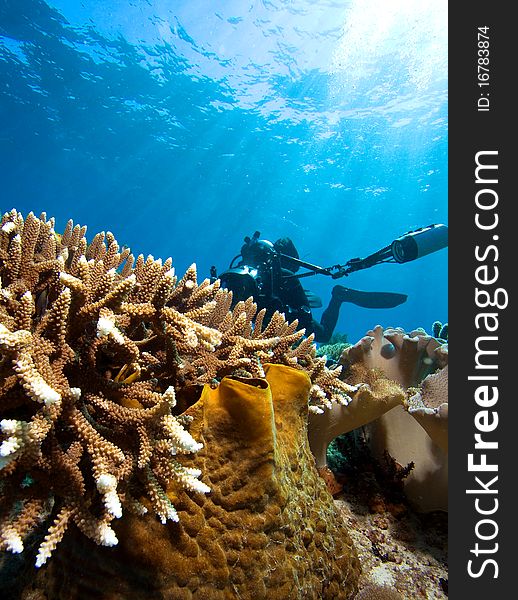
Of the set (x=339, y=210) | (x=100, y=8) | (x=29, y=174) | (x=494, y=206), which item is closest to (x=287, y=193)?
(x=339, y=210)

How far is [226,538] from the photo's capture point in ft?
5.00

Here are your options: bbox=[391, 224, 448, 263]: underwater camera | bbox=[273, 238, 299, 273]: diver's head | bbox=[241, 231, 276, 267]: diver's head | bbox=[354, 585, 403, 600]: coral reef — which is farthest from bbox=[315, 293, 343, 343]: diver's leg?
bbox=[354, 585, 403, 600]: coral reef

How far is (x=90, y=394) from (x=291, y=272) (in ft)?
34.7

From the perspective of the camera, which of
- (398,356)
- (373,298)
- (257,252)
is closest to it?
(398,356)

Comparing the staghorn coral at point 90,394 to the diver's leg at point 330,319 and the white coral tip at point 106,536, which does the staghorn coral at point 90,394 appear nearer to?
the white coral tip at point 106,536

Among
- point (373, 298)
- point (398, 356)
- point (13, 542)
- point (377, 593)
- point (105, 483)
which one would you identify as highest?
point (373, 298)

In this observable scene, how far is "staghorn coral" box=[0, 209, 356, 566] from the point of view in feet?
4.17

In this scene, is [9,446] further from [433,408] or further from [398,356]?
[398,356]

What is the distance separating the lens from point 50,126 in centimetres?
4225

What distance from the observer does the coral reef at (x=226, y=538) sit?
1.39 meters

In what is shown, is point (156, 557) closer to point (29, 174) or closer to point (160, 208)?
point (29, 174)

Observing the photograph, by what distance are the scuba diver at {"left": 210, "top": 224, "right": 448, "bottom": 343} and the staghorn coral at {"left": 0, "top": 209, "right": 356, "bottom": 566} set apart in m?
6.40

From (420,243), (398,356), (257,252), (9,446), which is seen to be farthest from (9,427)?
(257,252)

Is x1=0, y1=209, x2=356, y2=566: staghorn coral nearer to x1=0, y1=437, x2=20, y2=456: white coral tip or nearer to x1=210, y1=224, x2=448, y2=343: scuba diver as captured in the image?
x1=0, y1=437, x2=20, y2=456: white coral tip
